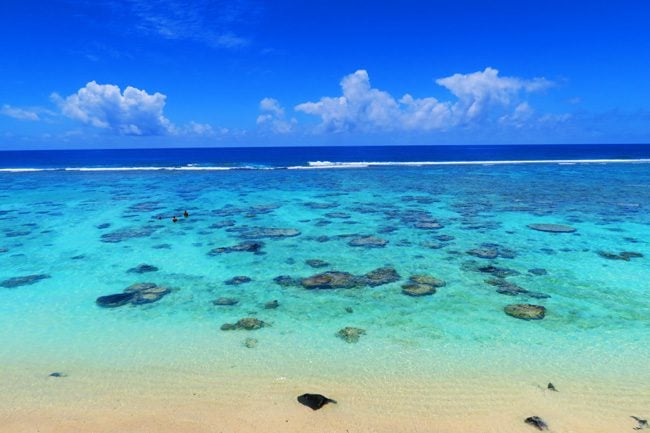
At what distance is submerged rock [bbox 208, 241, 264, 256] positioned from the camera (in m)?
18.3

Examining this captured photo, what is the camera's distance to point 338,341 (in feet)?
33.3

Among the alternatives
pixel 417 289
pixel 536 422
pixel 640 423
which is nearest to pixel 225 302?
pixel 417 289

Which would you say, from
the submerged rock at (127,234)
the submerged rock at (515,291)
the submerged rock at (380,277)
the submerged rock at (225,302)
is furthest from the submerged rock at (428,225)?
the submerged rock at (127,234)

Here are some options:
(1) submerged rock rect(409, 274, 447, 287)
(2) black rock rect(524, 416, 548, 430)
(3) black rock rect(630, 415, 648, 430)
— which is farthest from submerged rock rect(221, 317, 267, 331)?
(3) black rock rect(630, 415, 648, 430)

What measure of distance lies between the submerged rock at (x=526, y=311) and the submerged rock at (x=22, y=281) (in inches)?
629

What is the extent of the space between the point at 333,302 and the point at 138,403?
20.4ft

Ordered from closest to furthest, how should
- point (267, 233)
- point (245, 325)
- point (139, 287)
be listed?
point (245, 325) < point (139, 287) < point (267, 233)

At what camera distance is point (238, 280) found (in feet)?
48.5

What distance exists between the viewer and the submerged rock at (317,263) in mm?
16172

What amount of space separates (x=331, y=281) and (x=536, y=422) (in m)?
8.10

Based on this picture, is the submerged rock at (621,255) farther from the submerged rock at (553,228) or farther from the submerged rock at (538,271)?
the submerged rock at (553,228)

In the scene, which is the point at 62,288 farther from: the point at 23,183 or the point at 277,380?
the point at 23,183

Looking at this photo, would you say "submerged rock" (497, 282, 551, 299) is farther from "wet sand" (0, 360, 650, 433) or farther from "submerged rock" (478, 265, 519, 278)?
"wet sand" (0, 360, 650, 433)

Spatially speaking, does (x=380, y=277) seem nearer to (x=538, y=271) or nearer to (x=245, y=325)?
(x=245, y=325)
